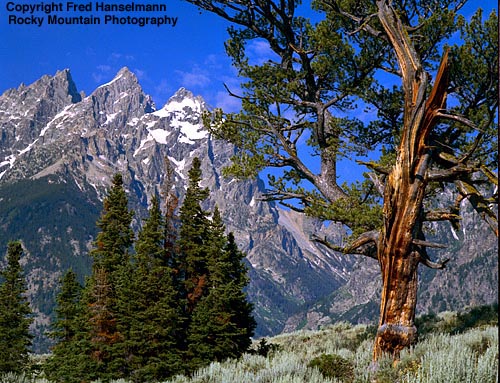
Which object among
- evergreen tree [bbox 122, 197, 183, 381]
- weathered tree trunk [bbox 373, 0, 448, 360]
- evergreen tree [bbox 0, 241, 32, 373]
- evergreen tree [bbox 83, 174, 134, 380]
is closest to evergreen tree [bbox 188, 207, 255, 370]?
evergreen tree [bbox 122, 197, 183, 381]

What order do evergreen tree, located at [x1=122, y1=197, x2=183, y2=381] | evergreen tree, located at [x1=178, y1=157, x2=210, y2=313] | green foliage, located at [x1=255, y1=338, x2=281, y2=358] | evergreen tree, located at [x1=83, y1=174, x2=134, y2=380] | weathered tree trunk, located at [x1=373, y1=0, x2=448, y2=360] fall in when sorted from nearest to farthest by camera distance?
1. weathered tree trunk, located at [x1=373, y1=0, x2=448, y2=360]
2. green foliage, located at [x1=255, y1=338, x2=281, y2=358]
3. evergreen tree, located at [x1=122, y1=197, x2=183, y2=381]
4. evergreen tree, located at [x1=83, y1=174, x2=134, y2=380]
5. evergreen tree, located at [x1=178, y1=157, x2=210, y2=313]

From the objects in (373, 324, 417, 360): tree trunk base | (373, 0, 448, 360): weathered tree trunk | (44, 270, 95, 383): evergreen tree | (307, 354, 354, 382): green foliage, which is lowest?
(44, 270, 95, 383): evergreen tree

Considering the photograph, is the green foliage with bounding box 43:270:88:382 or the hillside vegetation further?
the green foliage with bounding box 43:270:88:382

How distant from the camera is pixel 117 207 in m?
38.7

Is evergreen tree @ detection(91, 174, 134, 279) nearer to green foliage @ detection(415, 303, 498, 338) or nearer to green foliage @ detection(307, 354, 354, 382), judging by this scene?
green foliage @ detection(415, 303, 498, 338)

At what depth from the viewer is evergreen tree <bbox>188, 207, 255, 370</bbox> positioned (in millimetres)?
27419

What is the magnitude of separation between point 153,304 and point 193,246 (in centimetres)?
508

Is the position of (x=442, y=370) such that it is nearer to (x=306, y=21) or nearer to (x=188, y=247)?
(x=306, y=21)

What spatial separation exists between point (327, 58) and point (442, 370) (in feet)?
37.6

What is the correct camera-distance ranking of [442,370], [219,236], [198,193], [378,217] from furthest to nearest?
[198,193] < [219,236] < [378,217] < [442,370]

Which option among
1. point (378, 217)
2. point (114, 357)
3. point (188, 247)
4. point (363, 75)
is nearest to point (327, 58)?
point (363, 75)

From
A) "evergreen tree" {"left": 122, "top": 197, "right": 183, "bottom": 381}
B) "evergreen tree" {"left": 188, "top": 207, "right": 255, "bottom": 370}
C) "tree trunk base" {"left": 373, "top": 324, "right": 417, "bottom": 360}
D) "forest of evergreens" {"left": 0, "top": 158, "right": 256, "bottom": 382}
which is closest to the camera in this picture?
"tree trunk base" {"left": 373, "top": 324, "right": 417, "bottom": 360}

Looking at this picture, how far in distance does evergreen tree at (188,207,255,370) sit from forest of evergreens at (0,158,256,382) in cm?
6

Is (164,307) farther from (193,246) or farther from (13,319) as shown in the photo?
(13,319)
